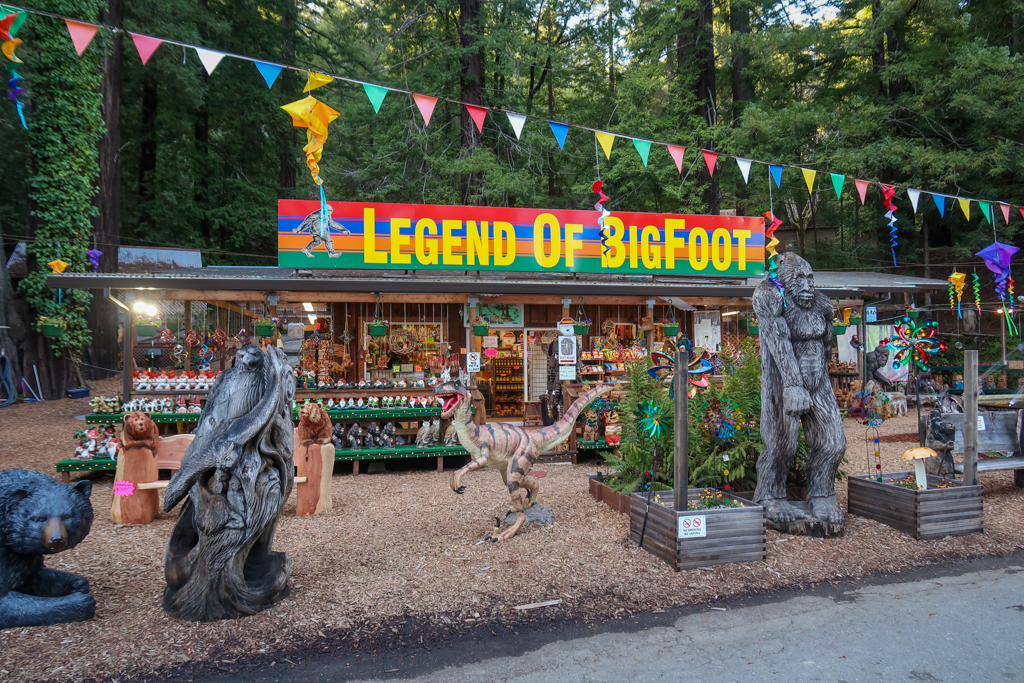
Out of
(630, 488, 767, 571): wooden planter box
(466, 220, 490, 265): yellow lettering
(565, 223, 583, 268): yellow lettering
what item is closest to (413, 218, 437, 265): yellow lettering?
(466, 220, 490, 265): yellow lettering

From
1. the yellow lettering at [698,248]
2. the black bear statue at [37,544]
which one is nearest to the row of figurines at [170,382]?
the black bear statue at [37,544]

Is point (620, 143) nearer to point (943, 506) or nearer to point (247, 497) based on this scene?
point (943, 506)

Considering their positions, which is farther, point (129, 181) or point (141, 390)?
point (129, 181)

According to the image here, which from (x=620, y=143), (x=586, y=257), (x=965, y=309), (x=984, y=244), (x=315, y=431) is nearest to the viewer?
(x=315, y=431)

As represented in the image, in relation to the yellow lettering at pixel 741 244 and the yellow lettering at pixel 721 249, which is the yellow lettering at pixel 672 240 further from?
the yellow lettering at pixel 741 244

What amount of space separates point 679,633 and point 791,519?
95.3 inches

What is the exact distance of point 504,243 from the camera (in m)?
11.8

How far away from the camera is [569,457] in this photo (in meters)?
9.59

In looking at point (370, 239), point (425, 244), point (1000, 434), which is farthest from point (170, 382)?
point (1000, 434)

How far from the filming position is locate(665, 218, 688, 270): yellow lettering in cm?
1255

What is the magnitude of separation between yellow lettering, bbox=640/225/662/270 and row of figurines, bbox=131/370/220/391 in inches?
339

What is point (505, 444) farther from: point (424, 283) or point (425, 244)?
point (425, 244)

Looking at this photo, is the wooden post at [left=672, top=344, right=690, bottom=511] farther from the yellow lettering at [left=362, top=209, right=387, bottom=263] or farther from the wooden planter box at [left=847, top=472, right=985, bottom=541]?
the yellow lettering at [left=362, top=209, right=387, bottom=263]

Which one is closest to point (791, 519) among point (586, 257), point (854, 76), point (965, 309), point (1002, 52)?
point (586, 257)
